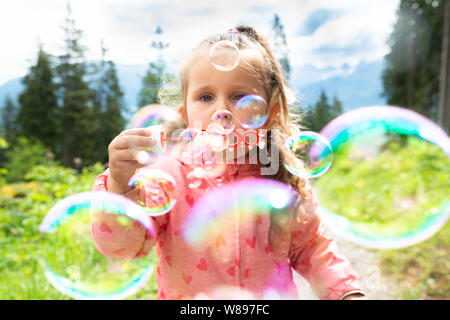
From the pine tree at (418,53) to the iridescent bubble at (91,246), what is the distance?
13602mm

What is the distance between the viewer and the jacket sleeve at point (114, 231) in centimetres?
119

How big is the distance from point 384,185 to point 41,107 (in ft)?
50.9

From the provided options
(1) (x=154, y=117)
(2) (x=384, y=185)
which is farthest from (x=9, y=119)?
(1) (x=154, y=117)

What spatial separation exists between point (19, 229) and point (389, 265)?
3636mm

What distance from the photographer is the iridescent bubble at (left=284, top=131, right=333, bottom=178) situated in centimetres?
166

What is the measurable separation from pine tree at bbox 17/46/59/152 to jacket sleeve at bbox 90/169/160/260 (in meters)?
16.1

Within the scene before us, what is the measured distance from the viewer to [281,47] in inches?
74.9

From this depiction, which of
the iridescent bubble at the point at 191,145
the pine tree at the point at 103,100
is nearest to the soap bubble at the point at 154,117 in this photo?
the iridescent bubble at the point at 191,145

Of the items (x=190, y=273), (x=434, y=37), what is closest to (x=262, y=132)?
(x=190, y=273)

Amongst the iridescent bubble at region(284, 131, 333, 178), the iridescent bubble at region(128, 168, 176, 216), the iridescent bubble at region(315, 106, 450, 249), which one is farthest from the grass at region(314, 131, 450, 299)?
the iridescent bubble at region(128, 168, 176, 216)

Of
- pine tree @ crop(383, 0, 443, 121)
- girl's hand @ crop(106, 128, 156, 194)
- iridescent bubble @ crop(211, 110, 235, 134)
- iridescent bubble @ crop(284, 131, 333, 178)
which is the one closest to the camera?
girl's hand @ crop(106, 128, 156, 194)

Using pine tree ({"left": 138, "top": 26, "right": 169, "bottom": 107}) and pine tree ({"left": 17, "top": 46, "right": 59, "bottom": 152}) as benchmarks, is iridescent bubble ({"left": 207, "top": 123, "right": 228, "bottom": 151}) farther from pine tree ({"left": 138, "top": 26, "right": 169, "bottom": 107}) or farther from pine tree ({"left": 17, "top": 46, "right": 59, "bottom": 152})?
pine tree ({"left": 17, "top": 46, "right": 59, "bottom": 152})

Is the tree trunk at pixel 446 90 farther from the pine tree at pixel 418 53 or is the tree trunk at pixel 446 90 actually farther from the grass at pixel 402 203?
the grass at pixel 402 203
